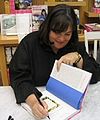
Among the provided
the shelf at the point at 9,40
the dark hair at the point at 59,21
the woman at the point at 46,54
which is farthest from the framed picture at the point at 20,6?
the dark hair at the point at 59,21

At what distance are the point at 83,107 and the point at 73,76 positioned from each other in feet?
0.49

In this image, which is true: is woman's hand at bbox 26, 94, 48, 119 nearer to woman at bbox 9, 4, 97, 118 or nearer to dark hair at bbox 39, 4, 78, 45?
woman at bbox 9, 4, 97, 118

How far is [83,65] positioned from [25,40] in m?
0.37

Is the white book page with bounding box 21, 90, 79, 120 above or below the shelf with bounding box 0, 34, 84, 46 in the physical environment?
below

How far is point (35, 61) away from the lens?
1.28 m

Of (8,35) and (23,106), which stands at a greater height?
(8,35)

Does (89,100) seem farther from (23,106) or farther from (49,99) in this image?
(23,106)

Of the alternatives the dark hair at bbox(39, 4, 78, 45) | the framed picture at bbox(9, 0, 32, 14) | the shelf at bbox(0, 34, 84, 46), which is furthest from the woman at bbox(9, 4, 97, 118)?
the framed picture at bbox(9, 0, 32, 14)

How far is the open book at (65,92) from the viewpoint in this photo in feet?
3.17

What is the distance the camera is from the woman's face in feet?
3.81

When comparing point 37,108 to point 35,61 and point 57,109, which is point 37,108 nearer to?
point 57,109

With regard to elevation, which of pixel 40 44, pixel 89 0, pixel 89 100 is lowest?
pixel 89 100

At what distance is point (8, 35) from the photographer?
2299mm

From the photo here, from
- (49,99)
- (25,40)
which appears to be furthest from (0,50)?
(49,99)
